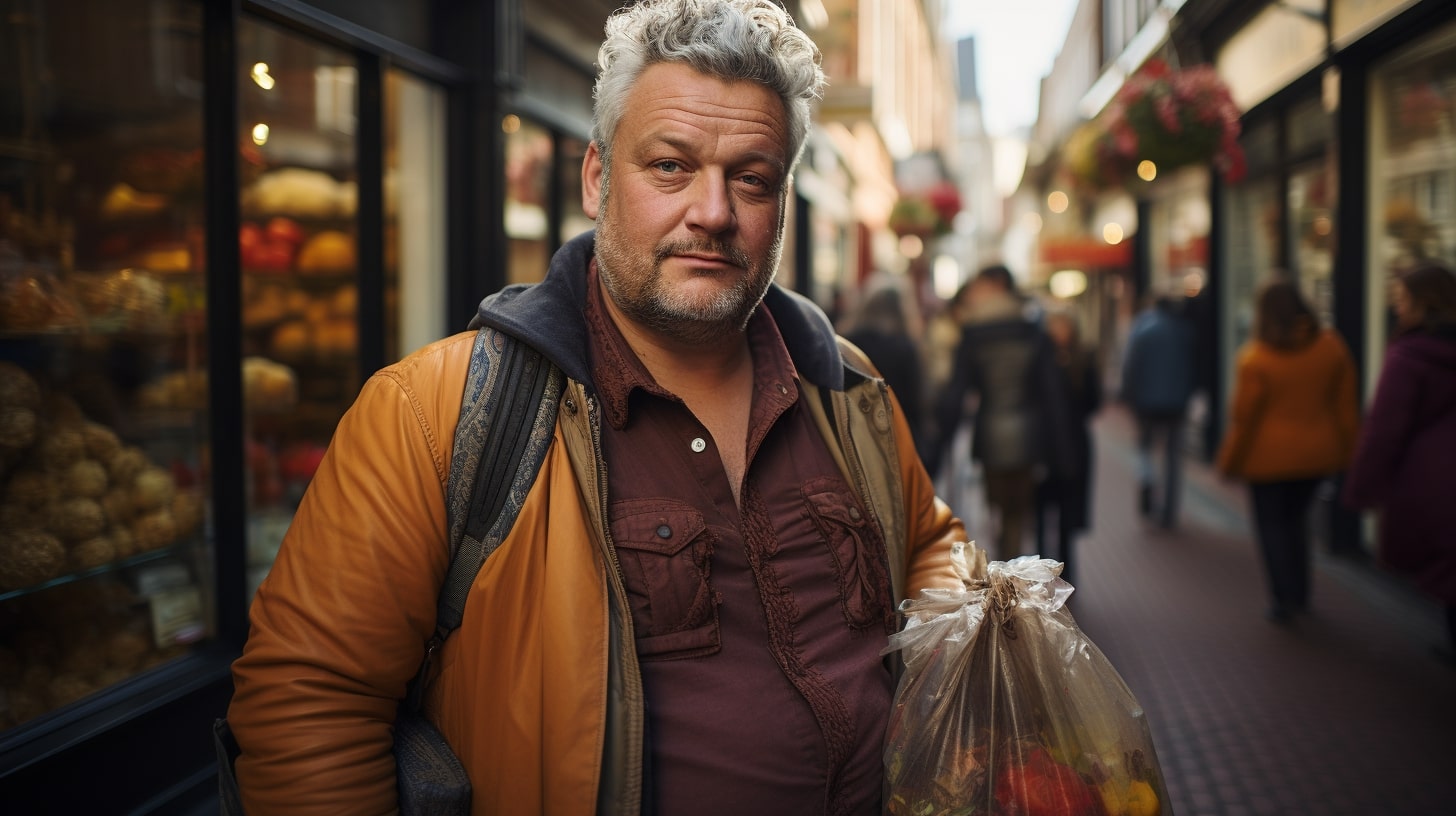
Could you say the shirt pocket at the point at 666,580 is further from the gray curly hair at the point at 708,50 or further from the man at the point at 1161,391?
the man at the point at 1161,391

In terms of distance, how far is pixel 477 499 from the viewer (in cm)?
174

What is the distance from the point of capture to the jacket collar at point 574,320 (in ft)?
6.09

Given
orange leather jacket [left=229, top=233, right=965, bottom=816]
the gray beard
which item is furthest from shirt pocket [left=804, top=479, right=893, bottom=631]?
orange leather jacket [left=229, top=233, right=965, bottom=816]

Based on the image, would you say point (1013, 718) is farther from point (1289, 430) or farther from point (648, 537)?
point (1289, 430)

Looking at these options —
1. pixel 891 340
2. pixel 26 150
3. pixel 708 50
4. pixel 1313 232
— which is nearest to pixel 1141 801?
pixel 708 50

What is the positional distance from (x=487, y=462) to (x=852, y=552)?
70 centimetres

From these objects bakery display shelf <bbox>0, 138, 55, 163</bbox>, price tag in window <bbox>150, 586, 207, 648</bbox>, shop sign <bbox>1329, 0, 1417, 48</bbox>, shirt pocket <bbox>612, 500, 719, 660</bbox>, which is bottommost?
price tag in window <bbox>150, 586, 207, 648</bbox>

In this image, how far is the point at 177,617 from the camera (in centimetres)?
363

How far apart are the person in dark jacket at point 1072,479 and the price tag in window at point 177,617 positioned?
475 centimetres

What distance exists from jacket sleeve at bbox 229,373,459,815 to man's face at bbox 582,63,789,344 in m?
0.48

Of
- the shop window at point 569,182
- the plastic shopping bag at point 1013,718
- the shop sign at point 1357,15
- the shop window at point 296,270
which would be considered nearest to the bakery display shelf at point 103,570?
the shop window at point 296,270

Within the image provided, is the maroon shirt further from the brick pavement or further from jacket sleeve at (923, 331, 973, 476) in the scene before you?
jacket sleeve at (923, 331, 973, 476)

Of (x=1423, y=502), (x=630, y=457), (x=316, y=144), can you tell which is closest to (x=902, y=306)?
(x=1423, y=502)

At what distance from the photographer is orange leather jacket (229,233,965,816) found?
161 cm
